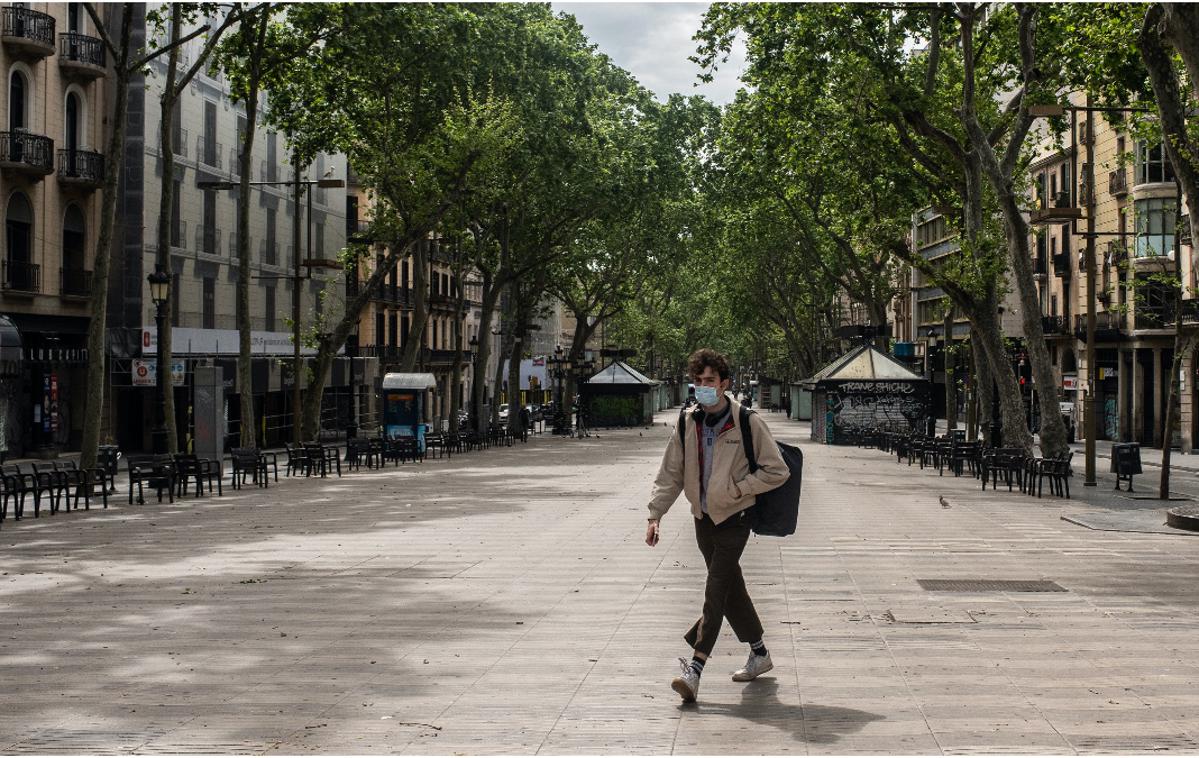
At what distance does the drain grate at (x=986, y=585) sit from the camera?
11898 millimetres

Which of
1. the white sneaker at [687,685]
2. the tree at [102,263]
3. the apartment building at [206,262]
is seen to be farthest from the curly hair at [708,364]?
the apartment building at [206,262]

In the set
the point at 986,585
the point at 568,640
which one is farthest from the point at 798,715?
the point at 986,585

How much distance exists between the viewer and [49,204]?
122 ft

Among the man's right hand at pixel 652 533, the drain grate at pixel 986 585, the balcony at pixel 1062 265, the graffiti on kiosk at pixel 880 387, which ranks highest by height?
the balcony at pixel 1062 265

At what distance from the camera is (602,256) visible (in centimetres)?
6594

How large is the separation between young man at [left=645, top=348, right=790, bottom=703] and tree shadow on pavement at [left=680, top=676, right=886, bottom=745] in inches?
11.1

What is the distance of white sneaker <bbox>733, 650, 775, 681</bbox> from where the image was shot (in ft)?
A: 25.7

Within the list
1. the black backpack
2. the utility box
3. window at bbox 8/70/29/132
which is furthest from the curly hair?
window at bbox 8/70/29/132

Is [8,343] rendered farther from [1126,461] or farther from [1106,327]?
[1106,327]

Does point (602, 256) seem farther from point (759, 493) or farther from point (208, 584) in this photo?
point (759, 493)

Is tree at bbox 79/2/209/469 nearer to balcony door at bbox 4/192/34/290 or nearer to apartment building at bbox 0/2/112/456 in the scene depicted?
apartment building at bbox 0/2/112/456

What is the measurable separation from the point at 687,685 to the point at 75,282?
34.7 m

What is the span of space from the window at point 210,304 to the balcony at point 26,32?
11161mm

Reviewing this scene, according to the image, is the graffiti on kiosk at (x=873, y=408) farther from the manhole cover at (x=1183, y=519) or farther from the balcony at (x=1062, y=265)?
the manhole cover at (x=1183, y=519)
